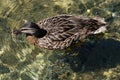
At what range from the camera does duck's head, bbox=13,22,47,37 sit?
745 cm

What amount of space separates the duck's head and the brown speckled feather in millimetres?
134

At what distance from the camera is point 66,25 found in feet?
24.7

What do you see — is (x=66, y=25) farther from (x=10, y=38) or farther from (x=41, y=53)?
(x=10, y=38)

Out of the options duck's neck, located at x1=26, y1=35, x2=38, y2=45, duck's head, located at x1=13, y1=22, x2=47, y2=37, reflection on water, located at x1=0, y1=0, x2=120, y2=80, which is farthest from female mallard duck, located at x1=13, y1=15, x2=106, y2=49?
reflection on water, located at x1=0, y1=0, x2=120, y2=80

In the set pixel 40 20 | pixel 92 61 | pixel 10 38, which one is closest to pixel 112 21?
pixel 92 61

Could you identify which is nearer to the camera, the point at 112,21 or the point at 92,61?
the point at 92,61

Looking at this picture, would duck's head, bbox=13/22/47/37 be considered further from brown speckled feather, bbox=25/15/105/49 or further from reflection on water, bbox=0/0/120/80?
reflection on water, bbox=0/0/120/80

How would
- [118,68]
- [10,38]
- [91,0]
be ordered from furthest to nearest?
[91,0] < [10,38] < [118,68]

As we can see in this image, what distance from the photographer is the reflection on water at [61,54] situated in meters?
7.36

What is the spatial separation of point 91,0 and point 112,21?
2.87ft

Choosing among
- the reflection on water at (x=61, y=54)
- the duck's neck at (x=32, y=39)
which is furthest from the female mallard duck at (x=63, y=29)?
the reflection on water at (x=61, y=54)

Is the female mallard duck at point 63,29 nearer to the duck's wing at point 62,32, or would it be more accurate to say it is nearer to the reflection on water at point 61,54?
the duck's wing at point 62,32

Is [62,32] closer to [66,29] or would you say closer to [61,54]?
[66,29]

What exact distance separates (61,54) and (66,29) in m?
0.61
